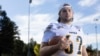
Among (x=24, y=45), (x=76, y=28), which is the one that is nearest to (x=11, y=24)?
(x=24, y=45)

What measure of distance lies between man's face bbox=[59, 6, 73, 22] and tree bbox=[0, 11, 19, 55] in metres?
82.4

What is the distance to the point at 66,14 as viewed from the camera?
12.9 ft

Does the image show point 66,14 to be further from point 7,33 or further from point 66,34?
point 7,33

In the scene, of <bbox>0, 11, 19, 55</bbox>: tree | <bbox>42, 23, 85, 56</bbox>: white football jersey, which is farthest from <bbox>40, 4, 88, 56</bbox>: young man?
<bbox>0, 11, 19, 55</bbox>: tree

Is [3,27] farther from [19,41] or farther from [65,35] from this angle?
[65,35]

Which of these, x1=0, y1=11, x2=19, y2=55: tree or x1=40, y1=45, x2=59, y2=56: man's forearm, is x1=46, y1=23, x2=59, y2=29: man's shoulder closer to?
x1=40, y1=45, x2=59, y2=56: man's forearm

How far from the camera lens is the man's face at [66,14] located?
12.8ft

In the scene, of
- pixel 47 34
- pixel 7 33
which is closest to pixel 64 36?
pixel 47 34

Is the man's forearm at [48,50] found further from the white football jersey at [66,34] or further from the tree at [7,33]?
the tree at [7,33]

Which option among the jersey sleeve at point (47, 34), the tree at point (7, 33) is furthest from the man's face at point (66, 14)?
the tree at point (7, 33)

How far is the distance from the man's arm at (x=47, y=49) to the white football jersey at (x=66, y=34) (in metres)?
0.04

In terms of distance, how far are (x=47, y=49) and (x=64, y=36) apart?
0.73ft

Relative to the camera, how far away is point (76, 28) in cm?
398

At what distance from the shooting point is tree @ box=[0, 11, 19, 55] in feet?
283
